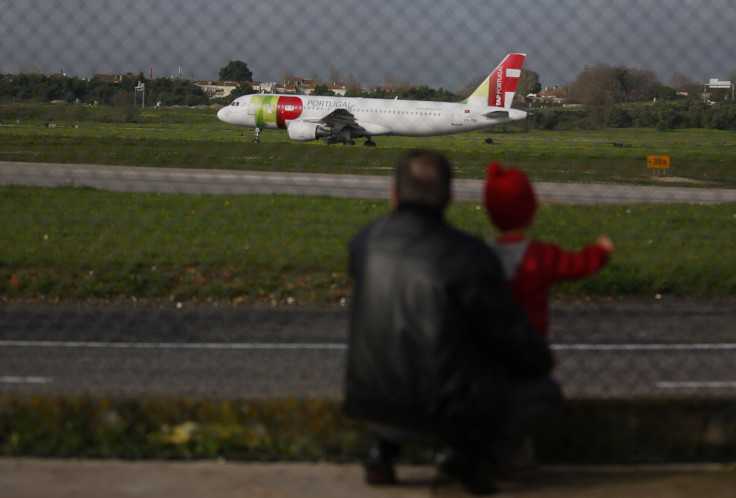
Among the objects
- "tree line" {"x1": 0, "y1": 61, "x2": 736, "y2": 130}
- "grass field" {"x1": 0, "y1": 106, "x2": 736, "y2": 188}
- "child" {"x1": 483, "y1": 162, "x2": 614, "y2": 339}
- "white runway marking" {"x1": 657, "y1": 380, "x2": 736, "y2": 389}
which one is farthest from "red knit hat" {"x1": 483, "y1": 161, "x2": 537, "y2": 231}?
"white runway marking" {"x1": 657, "y1": 380, "x2": 736, "y2": 389}

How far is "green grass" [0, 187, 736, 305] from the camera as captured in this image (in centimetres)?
816

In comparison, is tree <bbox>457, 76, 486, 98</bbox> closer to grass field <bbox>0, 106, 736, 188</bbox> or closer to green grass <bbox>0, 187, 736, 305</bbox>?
grass field <bbox>0, 106, 736, 188</bbox>

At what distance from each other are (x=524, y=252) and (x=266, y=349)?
3.59 meters

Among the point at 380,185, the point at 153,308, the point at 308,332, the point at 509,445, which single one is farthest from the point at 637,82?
the point at 380,185

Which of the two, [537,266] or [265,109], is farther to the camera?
[265,109]

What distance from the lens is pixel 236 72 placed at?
414 cm

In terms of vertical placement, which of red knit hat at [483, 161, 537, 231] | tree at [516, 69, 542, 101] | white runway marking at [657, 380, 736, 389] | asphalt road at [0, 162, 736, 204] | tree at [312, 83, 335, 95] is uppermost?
tree at [516, 69, 542, 101]

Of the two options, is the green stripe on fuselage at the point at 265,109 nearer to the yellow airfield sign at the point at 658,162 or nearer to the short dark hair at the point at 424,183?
the yellow airfield sign at the point at 658,162

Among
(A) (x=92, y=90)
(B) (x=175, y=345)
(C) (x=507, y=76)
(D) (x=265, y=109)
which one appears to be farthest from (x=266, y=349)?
(D) (x=265, y=109)

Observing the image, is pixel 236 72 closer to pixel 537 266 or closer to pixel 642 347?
pixel 537 266

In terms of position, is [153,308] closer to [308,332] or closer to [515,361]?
[308,332]

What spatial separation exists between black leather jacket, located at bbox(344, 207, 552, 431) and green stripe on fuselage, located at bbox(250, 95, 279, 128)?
33047mm

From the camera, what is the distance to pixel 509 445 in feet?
11.1

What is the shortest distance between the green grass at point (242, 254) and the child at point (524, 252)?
4.78 meters
